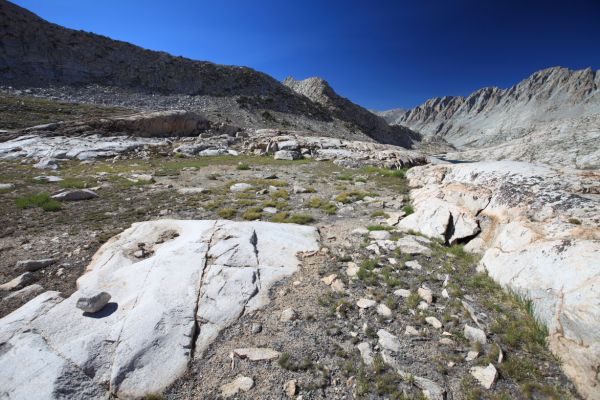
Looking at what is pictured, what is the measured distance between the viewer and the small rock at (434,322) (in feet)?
17.2

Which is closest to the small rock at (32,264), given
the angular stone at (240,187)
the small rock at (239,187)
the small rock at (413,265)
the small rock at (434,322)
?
the small rock at (239,187)

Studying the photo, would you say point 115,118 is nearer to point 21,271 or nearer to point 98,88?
point 98,88

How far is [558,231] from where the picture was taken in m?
6.08

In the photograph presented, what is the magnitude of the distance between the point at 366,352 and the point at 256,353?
185 cm

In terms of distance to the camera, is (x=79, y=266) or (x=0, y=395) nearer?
(x=0, y=395)

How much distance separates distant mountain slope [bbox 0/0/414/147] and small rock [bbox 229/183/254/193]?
36.3m

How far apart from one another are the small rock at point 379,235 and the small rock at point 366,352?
4446mm

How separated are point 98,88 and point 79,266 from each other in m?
60.7

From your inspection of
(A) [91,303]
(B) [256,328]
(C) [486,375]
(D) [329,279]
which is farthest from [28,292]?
(C) [486,375]

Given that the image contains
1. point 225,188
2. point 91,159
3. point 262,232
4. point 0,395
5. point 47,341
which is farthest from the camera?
point 91,159

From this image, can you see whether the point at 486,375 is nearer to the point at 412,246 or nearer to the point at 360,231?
the point at 412,246

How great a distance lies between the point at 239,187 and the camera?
643 inches

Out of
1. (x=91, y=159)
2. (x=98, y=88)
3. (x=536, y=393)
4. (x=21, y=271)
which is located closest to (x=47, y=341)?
(x=21, y=271)

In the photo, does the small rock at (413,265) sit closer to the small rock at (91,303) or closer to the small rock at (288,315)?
the small rock at (288,315)
